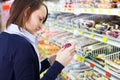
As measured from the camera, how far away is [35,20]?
4.99 ft

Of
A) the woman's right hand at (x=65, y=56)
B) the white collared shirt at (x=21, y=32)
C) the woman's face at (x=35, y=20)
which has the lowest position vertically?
the woman's right hand at (x=65, y=56)

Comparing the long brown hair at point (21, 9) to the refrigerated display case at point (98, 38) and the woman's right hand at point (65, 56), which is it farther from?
the refrigerated display case at point (98, 38)

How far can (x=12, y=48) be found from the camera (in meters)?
1.43

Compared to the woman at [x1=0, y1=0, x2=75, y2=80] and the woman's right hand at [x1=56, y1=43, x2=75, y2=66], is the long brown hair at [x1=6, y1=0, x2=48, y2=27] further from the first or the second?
the woman's right hand at [x1=56, y1=43, x2=75, y2=66]

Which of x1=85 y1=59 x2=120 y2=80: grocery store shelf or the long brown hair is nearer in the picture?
the long brown hair

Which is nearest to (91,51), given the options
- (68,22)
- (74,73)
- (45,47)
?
(74,73)

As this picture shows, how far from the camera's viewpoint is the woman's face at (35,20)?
4.97 ft

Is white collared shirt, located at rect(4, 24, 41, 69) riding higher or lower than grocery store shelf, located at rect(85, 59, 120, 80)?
higher

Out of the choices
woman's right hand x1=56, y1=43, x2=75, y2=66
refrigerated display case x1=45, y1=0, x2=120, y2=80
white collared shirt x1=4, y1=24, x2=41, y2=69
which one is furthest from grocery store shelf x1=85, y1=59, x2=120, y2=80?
white collared shirt x1=4, y1=24, x2=41, y2=69

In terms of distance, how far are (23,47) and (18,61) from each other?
8 cm

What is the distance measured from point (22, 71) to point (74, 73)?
131 centimetres

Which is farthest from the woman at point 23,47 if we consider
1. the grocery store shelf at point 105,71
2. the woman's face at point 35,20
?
the grocery store shelf at point 105,71

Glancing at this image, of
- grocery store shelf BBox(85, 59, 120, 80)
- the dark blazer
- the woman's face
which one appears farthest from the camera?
grocery store shelf BBox(85, 59, 120, 80)

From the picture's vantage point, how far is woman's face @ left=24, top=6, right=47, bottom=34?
59.7 inches
